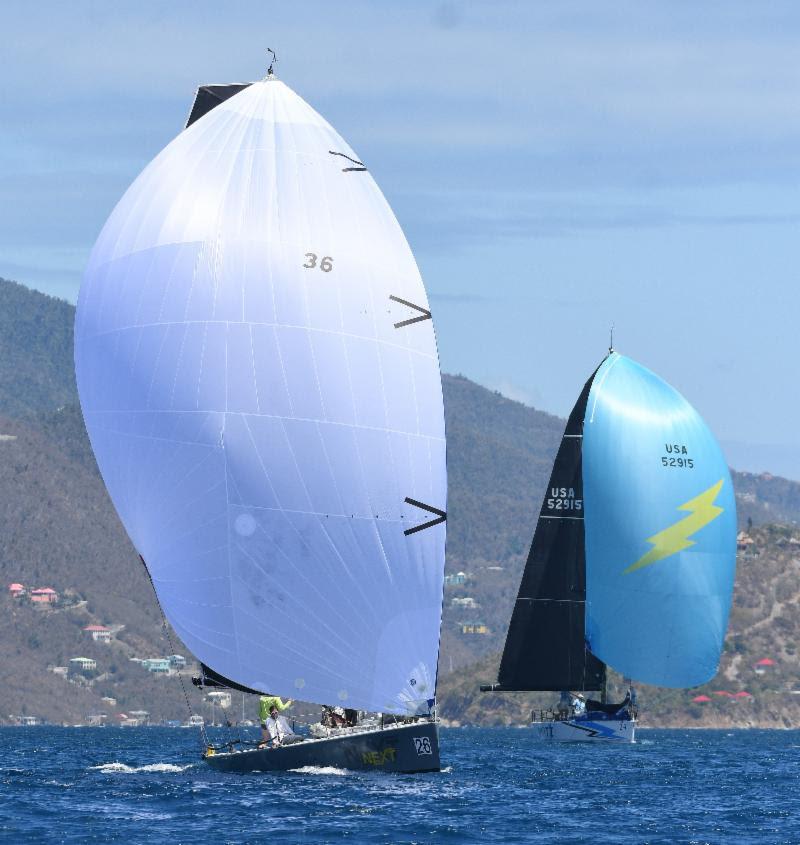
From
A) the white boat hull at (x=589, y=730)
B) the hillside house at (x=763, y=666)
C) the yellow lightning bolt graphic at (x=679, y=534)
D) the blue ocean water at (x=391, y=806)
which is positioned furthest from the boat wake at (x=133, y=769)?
the hillside house at (x=763, y=666)

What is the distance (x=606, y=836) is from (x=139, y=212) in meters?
→ 18.7

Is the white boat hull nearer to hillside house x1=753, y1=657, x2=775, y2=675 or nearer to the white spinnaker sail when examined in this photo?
the white spinnaker sail

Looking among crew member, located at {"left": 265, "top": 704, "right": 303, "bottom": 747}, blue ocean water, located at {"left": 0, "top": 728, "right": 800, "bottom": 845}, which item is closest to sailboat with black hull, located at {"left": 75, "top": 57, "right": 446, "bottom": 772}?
crew member, located at {"left": 265, "top": 704, "right": 303, "bottom": 747}

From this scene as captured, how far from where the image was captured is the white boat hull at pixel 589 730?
97438mm

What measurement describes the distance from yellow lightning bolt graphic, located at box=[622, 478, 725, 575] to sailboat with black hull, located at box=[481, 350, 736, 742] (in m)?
0.04

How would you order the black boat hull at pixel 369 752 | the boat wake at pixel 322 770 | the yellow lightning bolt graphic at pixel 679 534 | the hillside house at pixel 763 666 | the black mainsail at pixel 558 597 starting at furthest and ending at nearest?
the hillside house at pixel 763 666 → the black mainsail at pixel 558 597 → the yellow lightning bolt graphic at pixel 679 534 → the boat wake at pixel 322 770 → the black boat hull at pixel 369 752

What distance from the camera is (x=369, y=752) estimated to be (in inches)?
2056

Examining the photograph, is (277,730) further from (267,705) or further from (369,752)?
(369,752)

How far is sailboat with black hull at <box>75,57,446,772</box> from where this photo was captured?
49.6 metres

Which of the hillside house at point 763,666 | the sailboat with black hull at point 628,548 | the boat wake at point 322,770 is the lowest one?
the boat wake at point 322,770

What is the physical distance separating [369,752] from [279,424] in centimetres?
877

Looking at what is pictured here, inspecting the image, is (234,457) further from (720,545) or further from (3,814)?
(720,545)

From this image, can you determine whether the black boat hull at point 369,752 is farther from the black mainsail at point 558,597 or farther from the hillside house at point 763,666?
the hillside house at point 763,666

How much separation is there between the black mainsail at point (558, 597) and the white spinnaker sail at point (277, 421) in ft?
138
